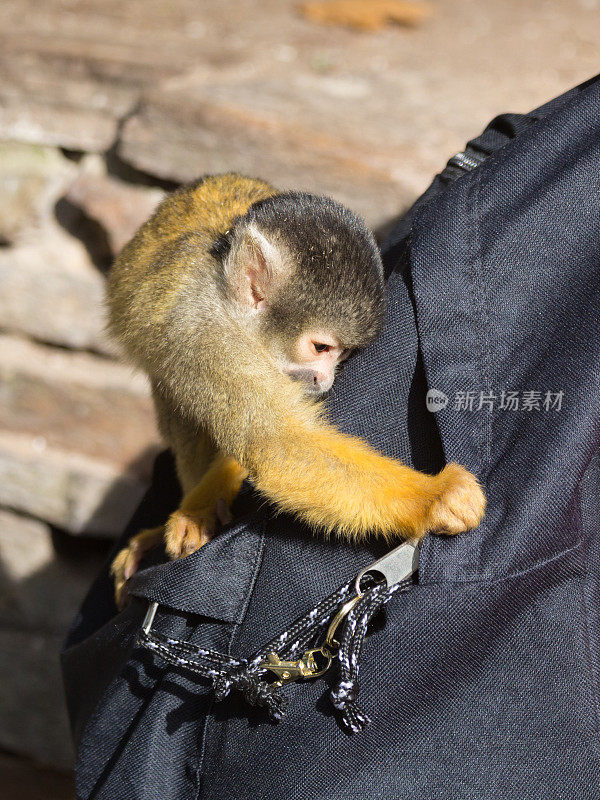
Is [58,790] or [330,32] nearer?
[58,790]

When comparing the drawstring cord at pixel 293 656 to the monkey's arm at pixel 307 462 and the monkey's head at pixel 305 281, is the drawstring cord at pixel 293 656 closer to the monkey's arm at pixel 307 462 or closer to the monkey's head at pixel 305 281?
the monkey's arm at pixel 307 462

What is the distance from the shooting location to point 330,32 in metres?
2.47

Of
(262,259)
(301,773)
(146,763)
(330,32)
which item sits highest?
(330,32)

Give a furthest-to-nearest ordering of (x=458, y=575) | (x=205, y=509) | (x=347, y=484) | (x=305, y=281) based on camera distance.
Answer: (x=205, y=509), (x=305, y=281), (x=347, y=484), (x=458, y=575)

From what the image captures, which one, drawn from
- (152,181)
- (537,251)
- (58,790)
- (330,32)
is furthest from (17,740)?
(330,32)

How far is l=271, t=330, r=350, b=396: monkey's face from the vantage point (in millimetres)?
1146

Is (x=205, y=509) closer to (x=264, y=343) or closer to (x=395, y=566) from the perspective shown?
(x=264, y=343)

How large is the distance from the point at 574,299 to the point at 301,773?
59 centimetres

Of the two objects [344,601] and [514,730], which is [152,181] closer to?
[344,601]

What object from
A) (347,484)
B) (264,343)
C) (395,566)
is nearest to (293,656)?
(395,566)

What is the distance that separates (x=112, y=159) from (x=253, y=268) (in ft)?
2.95

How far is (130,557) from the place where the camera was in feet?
4.20

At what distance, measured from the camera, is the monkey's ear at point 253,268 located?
1129 mm

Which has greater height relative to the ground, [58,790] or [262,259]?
[262,259]
